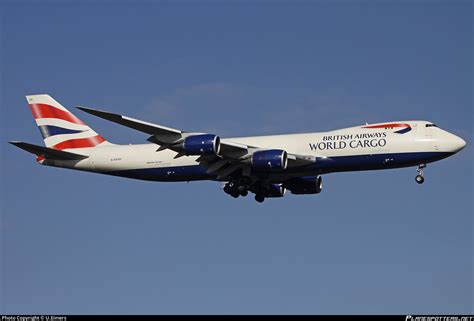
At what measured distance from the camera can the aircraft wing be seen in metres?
47.2

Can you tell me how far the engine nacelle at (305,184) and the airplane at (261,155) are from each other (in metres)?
0.06

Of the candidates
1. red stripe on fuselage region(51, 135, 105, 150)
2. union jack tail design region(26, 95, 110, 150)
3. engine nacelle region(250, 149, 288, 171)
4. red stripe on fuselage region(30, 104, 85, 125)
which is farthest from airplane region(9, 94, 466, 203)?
red stripe on fuselage region(30, 104, 85, 125)

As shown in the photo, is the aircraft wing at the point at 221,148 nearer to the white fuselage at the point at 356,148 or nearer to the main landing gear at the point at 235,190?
the white fuselage at the point at 356,148

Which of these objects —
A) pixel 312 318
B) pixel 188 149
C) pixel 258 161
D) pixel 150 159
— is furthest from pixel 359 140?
pixel 312 318

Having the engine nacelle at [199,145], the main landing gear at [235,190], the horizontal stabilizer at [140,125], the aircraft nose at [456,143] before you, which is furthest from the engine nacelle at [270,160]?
the aircraft nose at [456,143]

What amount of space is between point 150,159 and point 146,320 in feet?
69.8

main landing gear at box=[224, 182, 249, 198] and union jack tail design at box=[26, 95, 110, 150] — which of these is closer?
main landing gear at box=[224, 182, 249, 198]

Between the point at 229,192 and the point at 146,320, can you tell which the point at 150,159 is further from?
the point at 146,320

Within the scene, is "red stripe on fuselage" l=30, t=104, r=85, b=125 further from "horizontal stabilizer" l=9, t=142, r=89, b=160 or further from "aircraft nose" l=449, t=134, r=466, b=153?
"aircraft nose" l=449, t=134, r=466, b=153

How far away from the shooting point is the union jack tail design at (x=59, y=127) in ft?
186

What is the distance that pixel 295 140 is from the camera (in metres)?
51.0

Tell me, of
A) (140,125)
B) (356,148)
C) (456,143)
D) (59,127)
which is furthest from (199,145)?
(456,143)

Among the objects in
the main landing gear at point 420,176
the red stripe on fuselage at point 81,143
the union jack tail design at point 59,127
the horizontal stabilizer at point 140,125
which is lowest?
the main landing gear at point 420,176

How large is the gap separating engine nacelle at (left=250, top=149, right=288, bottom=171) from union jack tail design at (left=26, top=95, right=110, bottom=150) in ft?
38.5
